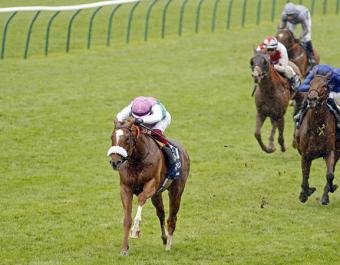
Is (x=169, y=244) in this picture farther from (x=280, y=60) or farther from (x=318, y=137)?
(x=280, y=60)

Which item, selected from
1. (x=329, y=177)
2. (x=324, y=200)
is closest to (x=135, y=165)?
(x=329, y=177)

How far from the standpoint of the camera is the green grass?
12266 mm

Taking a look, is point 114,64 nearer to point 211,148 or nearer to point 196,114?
point 196,114

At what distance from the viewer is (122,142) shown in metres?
10.6

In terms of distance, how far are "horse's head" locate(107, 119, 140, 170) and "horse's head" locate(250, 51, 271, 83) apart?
5847mm

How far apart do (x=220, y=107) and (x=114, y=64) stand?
475cm

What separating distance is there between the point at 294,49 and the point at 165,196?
707 centimetres

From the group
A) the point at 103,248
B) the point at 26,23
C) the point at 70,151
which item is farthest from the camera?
the point at 26,23

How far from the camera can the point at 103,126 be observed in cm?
2047

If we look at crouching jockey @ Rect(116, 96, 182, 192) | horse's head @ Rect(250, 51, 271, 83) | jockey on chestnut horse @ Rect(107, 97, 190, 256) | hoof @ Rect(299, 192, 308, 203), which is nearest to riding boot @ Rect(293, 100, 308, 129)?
hoof @ Rect(299, 192, 308, 203)

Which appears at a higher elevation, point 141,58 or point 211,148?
point 211,148

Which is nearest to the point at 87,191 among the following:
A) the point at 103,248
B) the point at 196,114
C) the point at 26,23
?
the point at 103,248

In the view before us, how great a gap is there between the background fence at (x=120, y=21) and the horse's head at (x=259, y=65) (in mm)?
10700

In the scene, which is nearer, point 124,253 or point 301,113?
point 124,253
